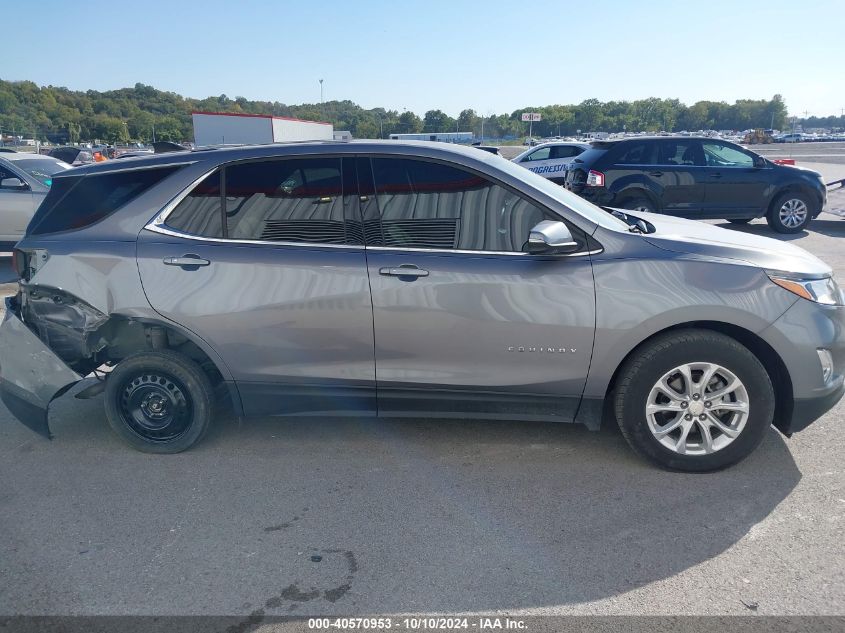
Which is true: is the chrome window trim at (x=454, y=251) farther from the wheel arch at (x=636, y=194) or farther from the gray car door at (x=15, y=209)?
the gray car door at (x=15, y=209)

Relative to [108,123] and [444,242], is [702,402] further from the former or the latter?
[108,123]

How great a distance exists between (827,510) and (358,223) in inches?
112

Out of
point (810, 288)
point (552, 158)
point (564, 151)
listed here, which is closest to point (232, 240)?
point (810, 288)

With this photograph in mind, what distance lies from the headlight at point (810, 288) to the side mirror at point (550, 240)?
3.54 feet

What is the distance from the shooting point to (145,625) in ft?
8.58

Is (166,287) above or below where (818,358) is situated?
above

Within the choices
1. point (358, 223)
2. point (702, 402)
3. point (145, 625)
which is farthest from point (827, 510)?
point (145, 625)

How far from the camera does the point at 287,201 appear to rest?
3885 mm

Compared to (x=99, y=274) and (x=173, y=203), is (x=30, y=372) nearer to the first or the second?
(x=99, y=274)

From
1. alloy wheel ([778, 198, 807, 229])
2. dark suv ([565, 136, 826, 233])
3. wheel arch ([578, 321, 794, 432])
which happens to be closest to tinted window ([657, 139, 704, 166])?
dark suv ([565, 136, 826, 233])

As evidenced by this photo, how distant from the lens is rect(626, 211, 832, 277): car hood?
11.9 feet

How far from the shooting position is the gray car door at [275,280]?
3.75 m

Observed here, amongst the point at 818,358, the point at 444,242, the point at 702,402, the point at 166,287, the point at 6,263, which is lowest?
the point at 6,263

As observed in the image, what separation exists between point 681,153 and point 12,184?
35.6 ft
